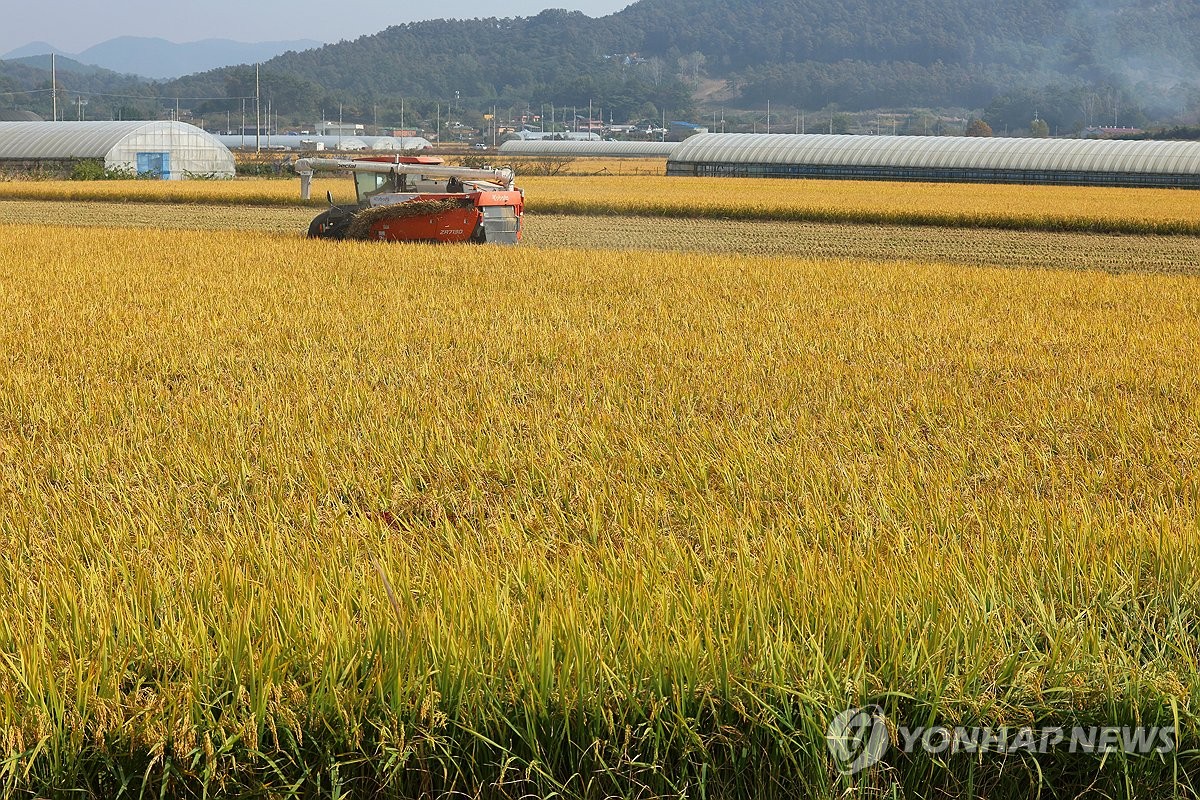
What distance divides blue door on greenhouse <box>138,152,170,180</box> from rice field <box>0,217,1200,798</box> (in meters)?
45.8

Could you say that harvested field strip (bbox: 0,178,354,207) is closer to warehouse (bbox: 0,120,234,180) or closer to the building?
warehouse (bbox: 0,120,234,180)

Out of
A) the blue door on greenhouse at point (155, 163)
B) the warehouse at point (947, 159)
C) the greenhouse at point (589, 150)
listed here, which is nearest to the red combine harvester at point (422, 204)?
the blue door on greenhouse at point (155, 163)

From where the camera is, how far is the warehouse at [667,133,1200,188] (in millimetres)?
50531

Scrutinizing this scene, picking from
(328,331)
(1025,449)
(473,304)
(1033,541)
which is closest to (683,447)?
(1025,449)

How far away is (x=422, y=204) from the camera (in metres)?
18.5

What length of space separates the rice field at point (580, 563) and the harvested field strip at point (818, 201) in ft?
71.4

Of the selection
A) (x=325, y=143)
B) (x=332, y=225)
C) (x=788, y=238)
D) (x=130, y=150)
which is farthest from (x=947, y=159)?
(x=325, y=143)

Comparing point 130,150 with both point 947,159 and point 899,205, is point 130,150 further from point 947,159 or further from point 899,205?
point 947,159

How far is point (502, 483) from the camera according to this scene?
199 inches

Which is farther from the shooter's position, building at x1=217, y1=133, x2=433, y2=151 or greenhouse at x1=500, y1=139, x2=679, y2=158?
building at x1=217, y1=133, x2=433, y2=151

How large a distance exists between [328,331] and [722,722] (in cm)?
761

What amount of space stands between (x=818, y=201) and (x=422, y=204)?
1904 centimetres

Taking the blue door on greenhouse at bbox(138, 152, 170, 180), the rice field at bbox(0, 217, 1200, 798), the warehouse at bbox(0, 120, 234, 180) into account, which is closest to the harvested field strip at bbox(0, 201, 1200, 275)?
the rice field at bbox(0, 217, 1200, 798)

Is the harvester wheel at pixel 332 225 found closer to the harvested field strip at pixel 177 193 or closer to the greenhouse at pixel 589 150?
the harvested field strip at pixel 177 193
